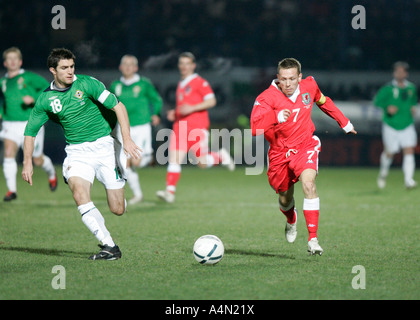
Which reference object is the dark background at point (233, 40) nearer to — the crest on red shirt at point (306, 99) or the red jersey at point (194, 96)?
the red jersey at point (194, 96)

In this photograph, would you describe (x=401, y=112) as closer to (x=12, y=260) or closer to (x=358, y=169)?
(x=358, y=169)

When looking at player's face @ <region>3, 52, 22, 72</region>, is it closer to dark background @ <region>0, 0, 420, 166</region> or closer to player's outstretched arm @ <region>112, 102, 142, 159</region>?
player's outstretched arm @ <region>112, 102, 142, 159</region>

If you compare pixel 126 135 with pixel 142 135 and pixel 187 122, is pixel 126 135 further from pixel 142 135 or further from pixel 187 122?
pixel 142 135

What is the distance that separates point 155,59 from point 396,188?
9.48 meters

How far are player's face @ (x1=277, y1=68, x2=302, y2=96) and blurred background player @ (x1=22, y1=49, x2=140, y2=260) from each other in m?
1.45

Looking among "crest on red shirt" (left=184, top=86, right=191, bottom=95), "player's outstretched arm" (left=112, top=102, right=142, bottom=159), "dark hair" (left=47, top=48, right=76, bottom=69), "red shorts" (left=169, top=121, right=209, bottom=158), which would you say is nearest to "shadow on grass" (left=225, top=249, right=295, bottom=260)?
"player's outstretched arm" (left=112, top=102, right=142, bottom=159)

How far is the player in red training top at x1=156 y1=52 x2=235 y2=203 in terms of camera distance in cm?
1010

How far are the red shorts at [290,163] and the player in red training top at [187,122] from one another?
3725mm

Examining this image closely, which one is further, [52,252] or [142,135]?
[142,135]

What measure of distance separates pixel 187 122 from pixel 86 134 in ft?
13.6

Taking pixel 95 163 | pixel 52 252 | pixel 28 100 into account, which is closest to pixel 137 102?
pixel 28 100

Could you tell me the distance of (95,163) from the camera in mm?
6117

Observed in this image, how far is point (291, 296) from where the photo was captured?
4.44m
